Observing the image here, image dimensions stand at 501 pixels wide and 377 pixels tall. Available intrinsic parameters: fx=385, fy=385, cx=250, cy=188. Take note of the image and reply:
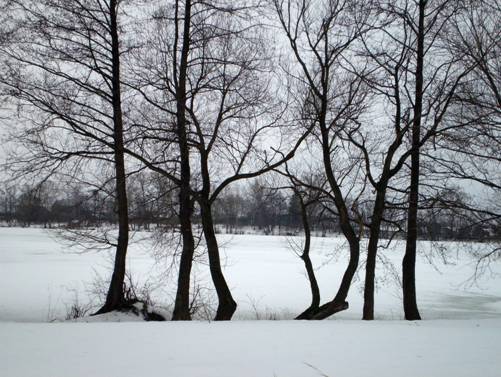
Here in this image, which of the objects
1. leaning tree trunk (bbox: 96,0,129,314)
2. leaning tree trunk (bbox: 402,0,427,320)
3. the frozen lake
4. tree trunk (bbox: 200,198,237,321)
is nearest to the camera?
leaning tree trunk (bbox: 96,0,129,314)

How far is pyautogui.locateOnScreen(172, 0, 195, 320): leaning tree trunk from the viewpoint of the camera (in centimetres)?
881

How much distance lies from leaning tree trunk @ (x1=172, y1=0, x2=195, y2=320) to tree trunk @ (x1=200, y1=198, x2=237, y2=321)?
40cm

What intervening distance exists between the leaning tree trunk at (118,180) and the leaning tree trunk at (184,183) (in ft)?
4.60

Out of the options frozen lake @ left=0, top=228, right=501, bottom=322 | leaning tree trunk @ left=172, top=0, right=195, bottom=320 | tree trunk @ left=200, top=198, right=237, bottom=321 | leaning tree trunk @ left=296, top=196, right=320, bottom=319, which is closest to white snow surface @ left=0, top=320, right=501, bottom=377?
tree trunk @ left=200, top=198, right=237, bottom=321

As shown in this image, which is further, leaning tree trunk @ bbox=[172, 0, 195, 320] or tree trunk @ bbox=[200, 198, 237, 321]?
tree trunk @ bbox=[200, 198, 237, 321]

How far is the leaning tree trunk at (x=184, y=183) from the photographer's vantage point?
8.81 m

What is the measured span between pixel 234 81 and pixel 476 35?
5.78 m

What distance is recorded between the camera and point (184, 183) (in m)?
9.18

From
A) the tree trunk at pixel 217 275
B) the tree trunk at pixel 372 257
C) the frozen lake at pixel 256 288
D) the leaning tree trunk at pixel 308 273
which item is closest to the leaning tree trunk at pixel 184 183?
the tree trunk at pixel 217 275

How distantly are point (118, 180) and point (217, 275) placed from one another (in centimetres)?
334

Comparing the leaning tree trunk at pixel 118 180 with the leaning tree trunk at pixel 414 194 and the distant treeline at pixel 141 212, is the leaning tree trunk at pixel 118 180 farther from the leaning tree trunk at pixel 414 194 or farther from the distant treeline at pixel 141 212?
the leaning tree trunk at pixel 414 194

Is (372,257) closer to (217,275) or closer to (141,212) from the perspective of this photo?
(217,275)

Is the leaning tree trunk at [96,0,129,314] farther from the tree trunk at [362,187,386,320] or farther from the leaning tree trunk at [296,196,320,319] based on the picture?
the tree trunk at [362,187,386,320]

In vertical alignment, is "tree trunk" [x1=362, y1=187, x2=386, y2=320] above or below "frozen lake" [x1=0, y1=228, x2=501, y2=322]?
above
